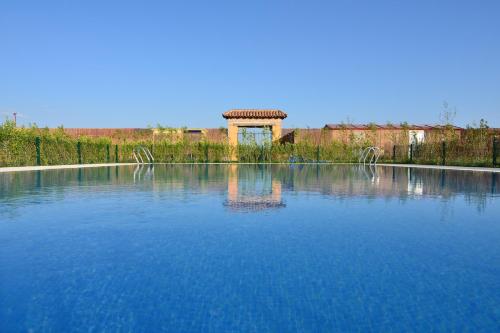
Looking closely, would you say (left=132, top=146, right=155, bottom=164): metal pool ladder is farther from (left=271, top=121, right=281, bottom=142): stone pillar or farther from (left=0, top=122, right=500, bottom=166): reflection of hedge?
(left=271, top=121, right=281, bottom=142): stone pillar

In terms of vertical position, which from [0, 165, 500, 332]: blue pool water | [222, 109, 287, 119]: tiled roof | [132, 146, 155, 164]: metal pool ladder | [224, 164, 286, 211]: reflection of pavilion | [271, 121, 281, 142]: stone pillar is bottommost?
[0, 165, 500, 332]: blue pool water

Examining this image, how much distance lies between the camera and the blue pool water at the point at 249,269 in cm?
281

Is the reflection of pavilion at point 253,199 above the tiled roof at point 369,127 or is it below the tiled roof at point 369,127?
below

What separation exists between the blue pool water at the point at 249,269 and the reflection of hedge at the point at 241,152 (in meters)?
19.3

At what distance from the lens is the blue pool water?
9.23 ft

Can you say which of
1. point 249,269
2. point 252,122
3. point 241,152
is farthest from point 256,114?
point 249,269

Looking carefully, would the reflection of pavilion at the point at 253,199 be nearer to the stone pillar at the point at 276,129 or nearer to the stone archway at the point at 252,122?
the stone archway at the point at 252,122

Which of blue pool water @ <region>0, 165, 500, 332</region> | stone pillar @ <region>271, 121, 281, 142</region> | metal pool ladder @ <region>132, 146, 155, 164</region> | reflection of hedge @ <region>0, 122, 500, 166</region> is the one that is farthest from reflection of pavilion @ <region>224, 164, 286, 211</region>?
stone pillar @ <region>271, 121, 281, 142</region>

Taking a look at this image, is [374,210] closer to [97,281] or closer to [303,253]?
[303,253]

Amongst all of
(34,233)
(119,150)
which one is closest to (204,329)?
(34,233)

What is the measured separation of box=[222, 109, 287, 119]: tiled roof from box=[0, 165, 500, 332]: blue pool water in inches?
1052

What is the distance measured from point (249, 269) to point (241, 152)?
Answer: 26941 millimetres

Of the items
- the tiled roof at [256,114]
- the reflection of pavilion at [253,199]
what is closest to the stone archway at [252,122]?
the tiled roof at [256,114]

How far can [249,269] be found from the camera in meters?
3.85
